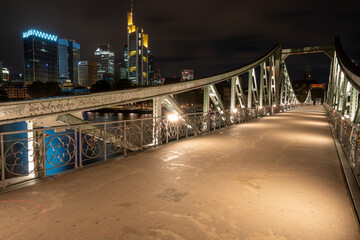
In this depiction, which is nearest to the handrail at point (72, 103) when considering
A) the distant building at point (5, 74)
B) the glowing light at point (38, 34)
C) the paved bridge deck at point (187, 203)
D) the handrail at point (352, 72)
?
the paved bridge deck at point (187, 203)

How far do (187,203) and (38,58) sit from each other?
Answer: 206582mm

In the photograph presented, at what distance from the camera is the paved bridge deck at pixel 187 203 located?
241cm

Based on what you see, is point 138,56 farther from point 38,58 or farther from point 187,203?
point 187,203

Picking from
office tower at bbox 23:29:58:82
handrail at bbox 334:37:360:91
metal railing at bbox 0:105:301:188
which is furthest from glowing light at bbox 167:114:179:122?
office tower at bbox 23:29:58:82

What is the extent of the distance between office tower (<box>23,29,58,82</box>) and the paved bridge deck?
192611mm

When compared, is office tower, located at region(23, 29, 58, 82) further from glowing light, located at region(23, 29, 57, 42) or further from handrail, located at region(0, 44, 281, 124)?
handrail, located at region(0, 44, 281, 124)

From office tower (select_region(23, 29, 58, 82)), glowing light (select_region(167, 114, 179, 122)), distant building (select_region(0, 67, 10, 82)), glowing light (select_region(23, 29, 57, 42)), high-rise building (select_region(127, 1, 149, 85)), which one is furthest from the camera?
distant building (select_region(0, 67, 10, 82))

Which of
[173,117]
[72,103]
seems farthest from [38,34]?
[72,103]

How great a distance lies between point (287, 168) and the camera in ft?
15.4

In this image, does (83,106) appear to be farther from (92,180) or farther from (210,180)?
(210,180)

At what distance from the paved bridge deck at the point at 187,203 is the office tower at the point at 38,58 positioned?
632ft

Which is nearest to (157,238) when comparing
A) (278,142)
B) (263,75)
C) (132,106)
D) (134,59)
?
(278,142)

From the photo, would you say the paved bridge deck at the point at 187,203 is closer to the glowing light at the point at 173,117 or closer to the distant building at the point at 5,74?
the glowing light at the point at 173,117

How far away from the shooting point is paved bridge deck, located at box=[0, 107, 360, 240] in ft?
7.90
